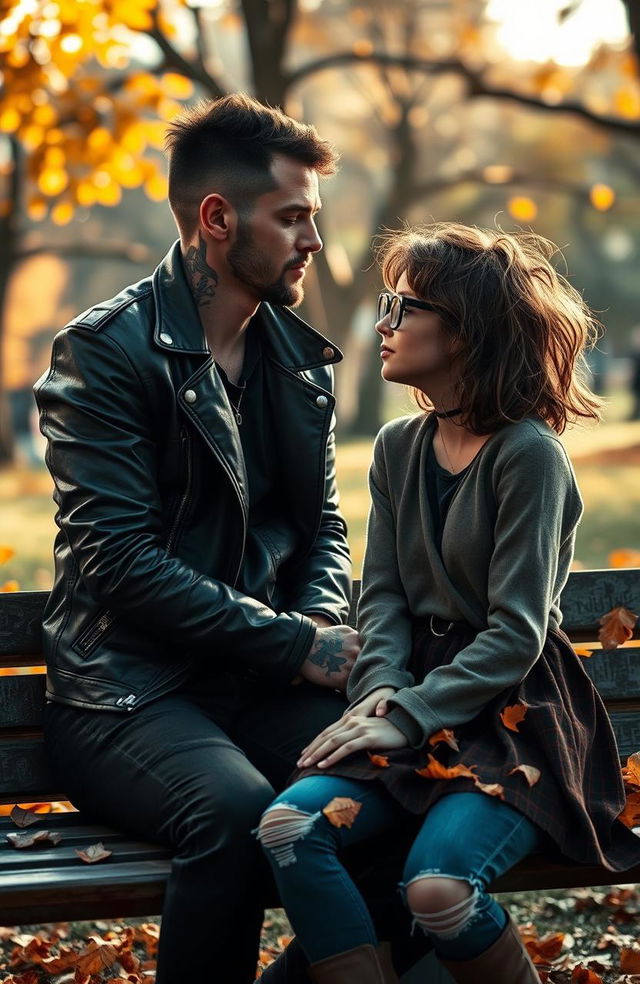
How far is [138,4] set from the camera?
321 inches

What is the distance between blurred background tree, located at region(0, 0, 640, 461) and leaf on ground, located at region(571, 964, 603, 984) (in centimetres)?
213

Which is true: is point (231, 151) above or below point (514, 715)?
above

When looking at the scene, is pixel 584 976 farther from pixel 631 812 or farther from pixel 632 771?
pixel 631 812

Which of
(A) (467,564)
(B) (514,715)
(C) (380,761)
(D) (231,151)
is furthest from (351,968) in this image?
(D) (231,151)

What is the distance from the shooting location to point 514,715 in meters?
3.28

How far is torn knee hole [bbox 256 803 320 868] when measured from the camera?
10.0ft

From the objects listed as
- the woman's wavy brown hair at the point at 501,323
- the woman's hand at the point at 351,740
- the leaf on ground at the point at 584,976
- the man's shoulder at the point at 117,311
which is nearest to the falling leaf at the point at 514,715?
the woman's hand at the point at 351,740

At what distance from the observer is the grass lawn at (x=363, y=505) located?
1174 cm

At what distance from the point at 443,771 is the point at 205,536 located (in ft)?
3.09

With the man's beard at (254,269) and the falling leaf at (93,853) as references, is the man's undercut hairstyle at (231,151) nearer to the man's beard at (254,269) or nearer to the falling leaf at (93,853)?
the man's beard at (254,269)

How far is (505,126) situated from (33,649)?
159 feet

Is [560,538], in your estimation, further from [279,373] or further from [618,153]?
[618,153]

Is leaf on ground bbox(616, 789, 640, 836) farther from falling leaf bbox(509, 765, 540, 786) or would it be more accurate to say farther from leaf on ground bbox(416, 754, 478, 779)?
leaf on ground bbox(416, 754, 478, 779)

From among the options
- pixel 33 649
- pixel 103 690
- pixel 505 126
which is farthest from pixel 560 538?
pixel 505 126
